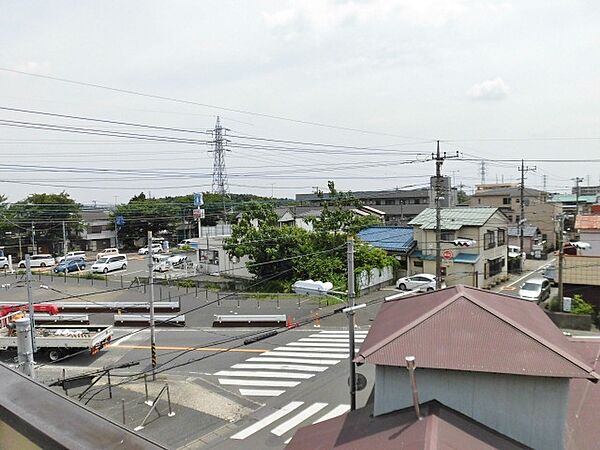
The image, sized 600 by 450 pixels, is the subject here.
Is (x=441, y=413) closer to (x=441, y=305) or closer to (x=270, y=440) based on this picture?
(x=441, y=305)

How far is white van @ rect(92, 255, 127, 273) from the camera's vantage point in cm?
3940

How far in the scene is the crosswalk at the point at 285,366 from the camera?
1627 centimetres

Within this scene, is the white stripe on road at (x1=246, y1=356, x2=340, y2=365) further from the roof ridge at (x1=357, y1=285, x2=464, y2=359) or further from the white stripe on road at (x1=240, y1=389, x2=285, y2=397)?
the roof ridge at (x1=357, y1=285, x2=464, y2=359)

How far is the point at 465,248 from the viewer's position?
30.4 m

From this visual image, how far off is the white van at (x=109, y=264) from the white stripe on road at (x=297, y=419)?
3006 centimetres

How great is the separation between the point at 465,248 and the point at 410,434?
84.9ft

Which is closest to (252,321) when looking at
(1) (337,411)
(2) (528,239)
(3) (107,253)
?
(1) (337,411)

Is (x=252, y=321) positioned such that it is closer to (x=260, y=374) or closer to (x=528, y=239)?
(x=260, y=374)

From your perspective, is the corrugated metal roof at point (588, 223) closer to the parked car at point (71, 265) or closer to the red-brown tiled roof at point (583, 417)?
the red-brown tiled roof at point (583, 417)

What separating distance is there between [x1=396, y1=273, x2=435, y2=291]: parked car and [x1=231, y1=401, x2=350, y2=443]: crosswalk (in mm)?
15842

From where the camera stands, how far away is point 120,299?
2936cm

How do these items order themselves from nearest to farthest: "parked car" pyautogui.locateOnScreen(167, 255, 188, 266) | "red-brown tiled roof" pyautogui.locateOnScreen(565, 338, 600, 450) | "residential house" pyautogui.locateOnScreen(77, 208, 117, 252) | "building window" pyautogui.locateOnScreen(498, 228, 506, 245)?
"red-brown tiled roof" pyautogui.locateOnScreen(565, 338, 600, 450) → "building window" pyautogui.locateOnScreen(498, 228, 506, 245) → "parked car" pyautogui.locateOnScreen(167, 255, 188, 266) → "residential house" pyautogui.locateOnScreen(77, 208, 117, 252)

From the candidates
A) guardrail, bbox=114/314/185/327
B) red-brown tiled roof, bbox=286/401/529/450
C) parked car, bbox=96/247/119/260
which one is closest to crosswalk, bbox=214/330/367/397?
guardrail, bbox=114/314/185/327

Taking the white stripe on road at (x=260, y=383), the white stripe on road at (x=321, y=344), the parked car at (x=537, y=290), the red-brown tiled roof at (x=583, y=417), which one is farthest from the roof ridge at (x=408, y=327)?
the parked car at (x=537, y=290)
